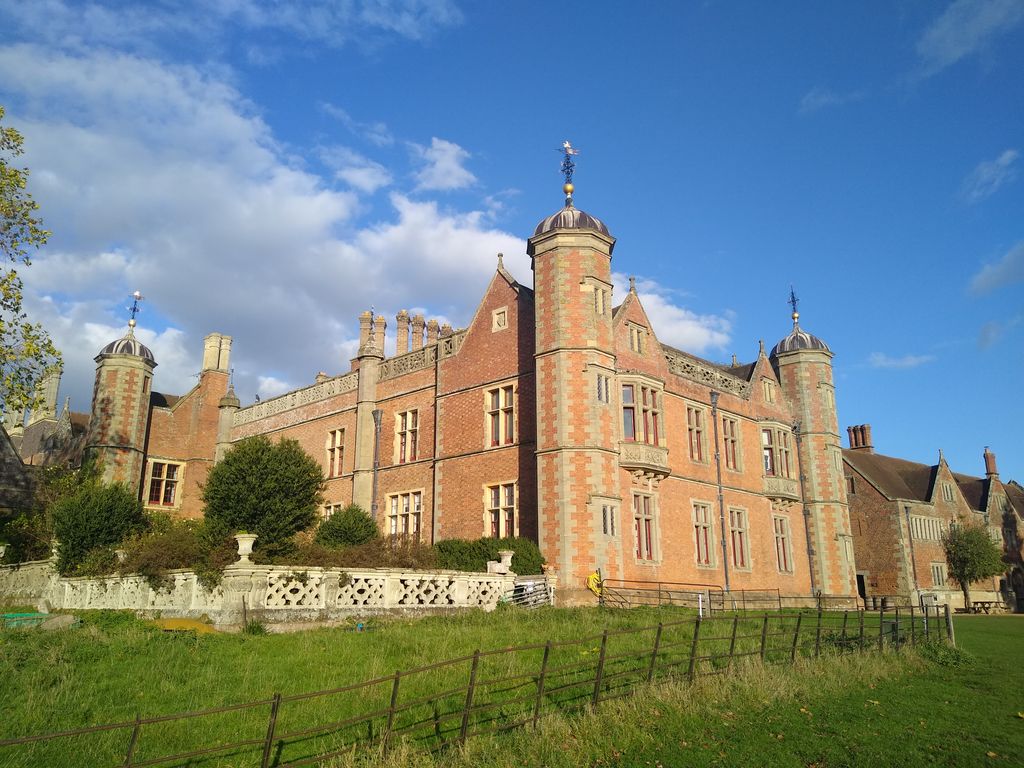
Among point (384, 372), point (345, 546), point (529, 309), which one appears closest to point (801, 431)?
point (529, 309)

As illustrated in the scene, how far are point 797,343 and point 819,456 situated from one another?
5180 millimetres

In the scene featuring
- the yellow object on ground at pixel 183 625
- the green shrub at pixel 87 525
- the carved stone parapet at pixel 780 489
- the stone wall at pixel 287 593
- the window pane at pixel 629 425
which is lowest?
the yellow object on ground at pixel 183 625

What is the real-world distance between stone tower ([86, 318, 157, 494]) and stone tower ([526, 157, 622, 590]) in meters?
19.0

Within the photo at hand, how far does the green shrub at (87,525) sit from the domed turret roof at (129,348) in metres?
12.7

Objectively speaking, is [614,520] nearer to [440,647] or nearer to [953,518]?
[440,647]

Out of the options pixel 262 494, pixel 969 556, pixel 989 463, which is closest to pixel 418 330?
pixel 262 494

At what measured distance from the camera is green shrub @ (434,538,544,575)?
21391 millimetres

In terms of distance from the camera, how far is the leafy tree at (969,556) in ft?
144

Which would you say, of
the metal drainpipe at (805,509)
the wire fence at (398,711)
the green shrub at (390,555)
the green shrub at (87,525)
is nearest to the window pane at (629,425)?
the green shrub at (390,555)

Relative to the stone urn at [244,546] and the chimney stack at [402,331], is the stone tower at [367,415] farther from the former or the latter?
the stone urn at [244,546]

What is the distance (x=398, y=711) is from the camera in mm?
8500

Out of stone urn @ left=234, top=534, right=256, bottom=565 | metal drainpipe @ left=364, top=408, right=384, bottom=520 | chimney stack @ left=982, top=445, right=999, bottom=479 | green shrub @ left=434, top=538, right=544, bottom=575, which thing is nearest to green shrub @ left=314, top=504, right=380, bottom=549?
green shrub @ left=434, top=538, right=544, bottom=575

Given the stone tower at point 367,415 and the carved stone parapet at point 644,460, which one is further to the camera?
the stone tower at point 367,415

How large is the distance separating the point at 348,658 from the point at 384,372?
20375 millimetres
